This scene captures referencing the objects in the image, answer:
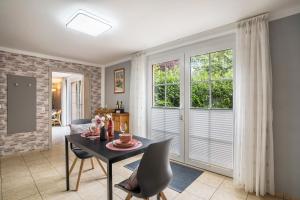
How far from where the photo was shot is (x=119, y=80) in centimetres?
463

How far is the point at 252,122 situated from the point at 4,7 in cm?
355

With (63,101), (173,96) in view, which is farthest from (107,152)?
(63,101)

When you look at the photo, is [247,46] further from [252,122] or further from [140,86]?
[140,86]

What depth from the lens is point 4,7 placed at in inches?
78.0

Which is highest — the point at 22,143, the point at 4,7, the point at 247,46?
the point at 4,7

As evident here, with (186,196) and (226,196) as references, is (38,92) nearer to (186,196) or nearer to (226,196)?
(186,196)

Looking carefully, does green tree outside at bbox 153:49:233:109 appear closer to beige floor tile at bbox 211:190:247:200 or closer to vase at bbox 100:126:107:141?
beige floor tile at bbox 211:190:247:200

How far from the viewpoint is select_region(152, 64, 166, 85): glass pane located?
355cm

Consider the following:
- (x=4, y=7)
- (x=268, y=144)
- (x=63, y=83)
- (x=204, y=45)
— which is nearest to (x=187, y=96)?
(x=204, y=45)

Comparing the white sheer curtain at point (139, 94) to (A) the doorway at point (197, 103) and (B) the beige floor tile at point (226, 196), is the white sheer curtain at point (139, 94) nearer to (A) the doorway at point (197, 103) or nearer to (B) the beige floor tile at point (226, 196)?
(A) the doorway at point (197, 103)

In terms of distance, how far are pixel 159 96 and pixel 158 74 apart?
0.51 meters

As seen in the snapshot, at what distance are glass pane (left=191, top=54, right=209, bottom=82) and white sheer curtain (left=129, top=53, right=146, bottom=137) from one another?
1.19 m

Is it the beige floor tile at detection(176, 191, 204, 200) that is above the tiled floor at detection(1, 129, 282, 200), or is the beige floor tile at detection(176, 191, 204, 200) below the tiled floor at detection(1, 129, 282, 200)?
below

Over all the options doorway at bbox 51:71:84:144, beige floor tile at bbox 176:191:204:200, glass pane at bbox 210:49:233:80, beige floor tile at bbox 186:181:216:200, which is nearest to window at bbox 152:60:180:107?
glass pane at bbox 210:49:233:80
